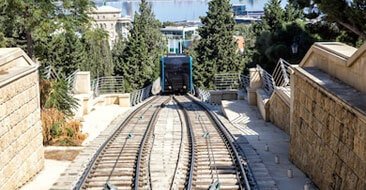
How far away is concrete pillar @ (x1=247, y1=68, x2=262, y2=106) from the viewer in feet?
74.4

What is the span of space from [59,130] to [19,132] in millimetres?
4440

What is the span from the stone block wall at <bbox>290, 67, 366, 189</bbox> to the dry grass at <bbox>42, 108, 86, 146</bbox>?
20.7ft

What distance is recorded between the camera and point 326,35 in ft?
67.2

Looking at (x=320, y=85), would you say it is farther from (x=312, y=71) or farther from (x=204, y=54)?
(x=204, y=54)

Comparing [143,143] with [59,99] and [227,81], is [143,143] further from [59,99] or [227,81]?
[227,81]

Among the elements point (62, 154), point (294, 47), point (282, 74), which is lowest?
point (62, 154)

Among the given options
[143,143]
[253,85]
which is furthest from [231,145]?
[253,85]

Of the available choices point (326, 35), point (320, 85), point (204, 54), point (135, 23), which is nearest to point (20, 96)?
point (320, 85)

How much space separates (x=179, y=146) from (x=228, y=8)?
32965mm

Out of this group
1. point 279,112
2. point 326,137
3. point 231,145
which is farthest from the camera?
point 279,112

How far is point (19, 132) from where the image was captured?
36.7ft

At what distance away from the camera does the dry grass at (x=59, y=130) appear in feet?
50.1

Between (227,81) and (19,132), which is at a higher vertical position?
(19,132)

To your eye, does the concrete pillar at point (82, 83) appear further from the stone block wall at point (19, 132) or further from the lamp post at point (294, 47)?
the stone block wall at point (19, 132)
